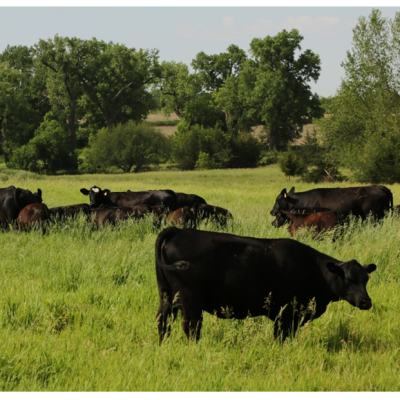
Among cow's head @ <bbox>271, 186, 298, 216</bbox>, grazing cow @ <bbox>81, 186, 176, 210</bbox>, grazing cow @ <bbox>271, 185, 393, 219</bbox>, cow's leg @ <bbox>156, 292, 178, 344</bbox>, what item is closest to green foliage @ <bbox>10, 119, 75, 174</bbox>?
grazing cow @ <bbox>81, 186, 176, 210</bbox>

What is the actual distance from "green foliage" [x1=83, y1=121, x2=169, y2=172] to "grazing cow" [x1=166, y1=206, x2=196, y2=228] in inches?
2186

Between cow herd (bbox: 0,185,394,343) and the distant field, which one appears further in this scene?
the distant field

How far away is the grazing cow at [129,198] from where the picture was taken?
17094 mm

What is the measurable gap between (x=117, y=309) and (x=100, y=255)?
9.95 ft

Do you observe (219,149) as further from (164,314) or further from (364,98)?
(164,314)

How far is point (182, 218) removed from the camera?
13.0 meters

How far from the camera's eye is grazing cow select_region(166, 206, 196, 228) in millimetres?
12753

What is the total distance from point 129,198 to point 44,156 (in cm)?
5176

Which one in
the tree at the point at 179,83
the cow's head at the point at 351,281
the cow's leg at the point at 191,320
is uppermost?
the tree at the point at 179,83

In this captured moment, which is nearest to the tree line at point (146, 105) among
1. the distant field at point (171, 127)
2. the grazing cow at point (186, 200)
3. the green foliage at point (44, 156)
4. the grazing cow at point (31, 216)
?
the green foliage at point (44, 156)

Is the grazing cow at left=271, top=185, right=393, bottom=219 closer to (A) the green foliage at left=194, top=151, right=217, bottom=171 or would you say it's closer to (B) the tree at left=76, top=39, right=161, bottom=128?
(A) the green foliage at left=194, top=151, right=217, bottom=171

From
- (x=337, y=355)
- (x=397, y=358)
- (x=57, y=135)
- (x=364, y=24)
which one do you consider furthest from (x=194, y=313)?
(x=57, y=135)

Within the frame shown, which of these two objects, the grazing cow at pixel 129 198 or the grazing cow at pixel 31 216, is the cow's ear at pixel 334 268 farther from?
the grazing cow at pixel 129 198

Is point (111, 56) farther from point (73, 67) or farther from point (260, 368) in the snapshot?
point (260, 368)
